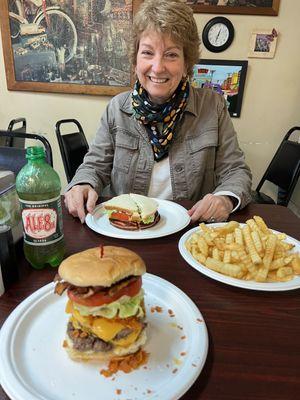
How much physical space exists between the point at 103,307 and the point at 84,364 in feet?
0.42

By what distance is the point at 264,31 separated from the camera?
113 inches

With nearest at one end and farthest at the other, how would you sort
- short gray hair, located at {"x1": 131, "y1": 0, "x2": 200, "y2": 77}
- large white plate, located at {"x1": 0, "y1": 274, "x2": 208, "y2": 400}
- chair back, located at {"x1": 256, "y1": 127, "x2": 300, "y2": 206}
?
large white plate, located at {"x1": 0, "y1": 274, "x2": 208, "y2": 400} → short gray hair, located at {"x1": 131, "y1": 0, "x2": 200, "y2": 77} → chair back, located at {"x1": 256, "y1": 127, "x2": 300, "y2": 206}

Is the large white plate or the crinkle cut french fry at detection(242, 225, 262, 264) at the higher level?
the crinkle cut french fry at detection(242, 225, 262, 264)

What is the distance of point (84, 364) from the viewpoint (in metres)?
0.65

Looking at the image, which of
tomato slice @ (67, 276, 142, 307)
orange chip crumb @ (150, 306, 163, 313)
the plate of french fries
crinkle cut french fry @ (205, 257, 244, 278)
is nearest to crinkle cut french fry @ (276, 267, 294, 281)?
the plate of french fries

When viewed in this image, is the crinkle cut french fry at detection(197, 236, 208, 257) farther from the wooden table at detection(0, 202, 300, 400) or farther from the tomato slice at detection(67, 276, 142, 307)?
the tomato slice at detection(67, 276, 142, 307)

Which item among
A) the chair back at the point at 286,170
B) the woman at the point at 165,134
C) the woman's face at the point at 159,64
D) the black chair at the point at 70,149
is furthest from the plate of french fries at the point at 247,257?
the black chair at the point at 70,149

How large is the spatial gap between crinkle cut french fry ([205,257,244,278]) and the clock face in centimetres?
266

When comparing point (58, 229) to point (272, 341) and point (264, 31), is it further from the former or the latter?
point (264, 31)

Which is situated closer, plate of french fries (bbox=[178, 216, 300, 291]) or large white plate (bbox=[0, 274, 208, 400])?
large white plate (bbox=[0, 274, 208, 400])

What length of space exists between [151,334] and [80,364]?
0.18 meters

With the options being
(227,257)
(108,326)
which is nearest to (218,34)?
(227,257)

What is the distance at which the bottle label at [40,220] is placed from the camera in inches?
33.7

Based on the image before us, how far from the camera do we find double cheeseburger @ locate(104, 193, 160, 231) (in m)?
1.24
